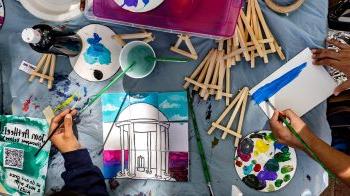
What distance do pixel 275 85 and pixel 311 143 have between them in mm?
207

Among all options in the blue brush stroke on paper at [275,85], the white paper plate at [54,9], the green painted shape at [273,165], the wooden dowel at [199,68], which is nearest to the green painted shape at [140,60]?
the wooden dowel at [199,68]

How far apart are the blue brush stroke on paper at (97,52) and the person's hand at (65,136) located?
0.64 feet

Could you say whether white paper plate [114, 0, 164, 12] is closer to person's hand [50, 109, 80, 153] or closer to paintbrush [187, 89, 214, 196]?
paintbrush [187, 89, 214, 196]

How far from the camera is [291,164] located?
53.9 inches

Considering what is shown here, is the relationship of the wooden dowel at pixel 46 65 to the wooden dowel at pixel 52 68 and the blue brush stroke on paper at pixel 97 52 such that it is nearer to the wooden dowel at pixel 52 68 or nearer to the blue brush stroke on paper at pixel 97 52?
the wooden dowel at pixel 52 68

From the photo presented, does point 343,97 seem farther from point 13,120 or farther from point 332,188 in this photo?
point 13,120

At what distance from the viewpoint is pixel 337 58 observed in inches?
51.0

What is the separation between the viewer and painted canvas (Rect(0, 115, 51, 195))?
1537mm

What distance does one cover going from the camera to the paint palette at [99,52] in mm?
1443

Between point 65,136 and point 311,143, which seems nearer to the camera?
point 311,143

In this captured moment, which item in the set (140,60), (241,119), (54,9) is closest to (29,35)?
(54,9)

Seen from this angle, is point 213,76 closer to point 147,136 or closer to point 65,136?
point 147,136

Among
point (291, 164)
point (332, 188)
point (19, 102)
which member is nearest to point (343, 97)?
point (291, 164)

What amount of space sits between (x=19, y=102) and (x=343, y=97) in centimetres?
107
